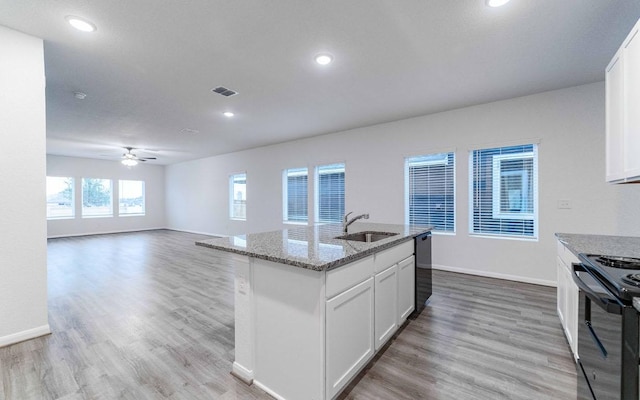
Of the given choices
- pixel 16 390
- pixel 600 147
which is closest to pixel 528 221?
pixel 600 147

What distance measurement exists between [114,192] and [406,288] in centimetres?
1139

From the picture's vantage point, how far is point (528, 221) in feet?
13.3

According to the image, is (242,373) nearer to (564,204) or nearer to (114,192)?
(564,204)

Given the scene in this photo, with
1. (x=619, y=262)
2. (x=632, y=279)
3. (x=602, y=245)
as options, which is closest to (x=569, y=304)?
(x=602, y=245)

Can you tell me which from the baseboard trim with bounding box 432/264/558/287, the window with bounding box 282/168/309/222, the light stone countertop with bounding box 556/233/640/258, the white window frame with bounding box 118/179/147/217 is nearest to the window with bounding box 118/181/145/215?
the white window frame with bounding box 118/179/147/217

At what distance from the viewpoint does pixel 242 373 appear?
1.95 metres

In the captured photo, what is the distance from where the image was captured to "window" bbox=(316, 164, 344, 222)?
20.1 ft

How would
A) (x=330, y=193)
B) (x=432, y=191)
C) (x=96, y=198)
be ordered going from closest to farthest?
(x=432, y=191) → (x=330, y=193) → (x=96, y=198)

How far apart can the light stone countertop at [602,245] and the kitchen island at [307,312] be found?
137 cm

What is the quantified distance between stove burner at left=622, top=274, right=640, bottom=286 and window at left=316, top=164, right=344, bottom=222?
4788 millimetres

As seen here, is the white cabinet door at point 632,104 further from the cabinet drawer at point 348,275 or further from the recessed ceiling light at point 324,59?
the recessed ceiling light at point 324,59

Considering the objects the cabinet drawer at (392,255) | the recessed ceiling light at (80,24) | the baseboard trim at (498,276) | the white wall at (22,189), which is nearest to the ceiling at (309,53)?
the recessed ceiling light at (80,24)

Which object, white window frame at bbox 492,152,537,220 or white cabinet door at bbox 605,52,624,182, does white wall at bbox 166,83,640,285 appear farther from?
white cabinet door at bbox 605,52,624,182

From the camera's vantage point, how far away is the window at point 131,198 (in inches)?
408
